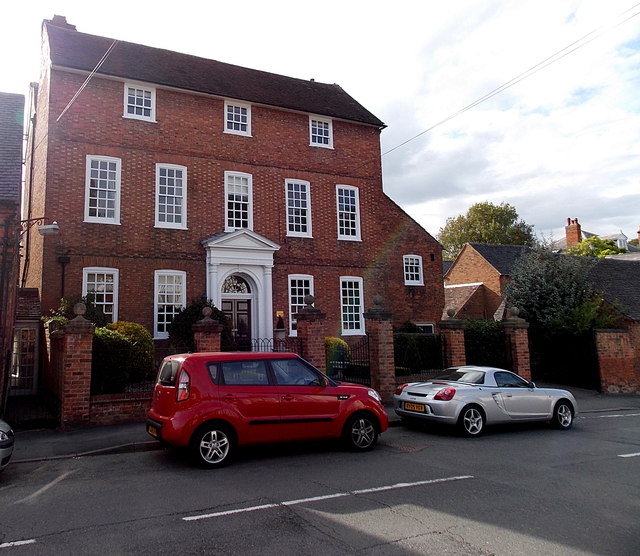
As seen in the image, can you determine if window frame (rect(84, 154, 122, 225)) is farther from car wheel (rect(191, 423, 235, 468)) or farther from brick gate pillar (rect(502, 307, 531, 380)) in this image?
brick gate pillar (rect(502, 307, 531, 380))

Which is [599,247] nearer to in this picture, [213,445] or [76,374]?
[76,374]

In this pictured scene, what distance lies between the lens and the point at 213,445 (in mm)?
7438

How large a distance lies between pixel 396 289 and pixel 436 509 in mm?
16771

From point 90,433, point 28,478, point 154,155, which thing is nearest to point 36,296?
point 154,155

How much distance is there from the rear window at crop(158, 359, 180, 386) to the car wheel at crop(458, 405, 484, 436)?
18.0ft

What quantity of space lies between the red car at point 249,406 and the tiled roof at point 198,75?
13534 millimetres

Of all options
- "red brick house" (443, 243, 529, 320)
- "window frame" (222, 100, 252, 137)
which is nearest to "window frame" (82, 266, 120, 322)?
"window frame" (222, 100, 252, 137)

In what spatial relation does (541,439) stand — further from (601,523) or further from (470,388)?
(601,523)

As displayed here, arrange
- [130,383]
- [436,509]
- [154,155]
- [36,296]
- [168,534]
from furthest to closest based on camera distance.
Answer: [154,155] < [36,296] < [130,383] < [436,509] < [168,534]

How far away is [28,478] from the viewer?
720 centimetres

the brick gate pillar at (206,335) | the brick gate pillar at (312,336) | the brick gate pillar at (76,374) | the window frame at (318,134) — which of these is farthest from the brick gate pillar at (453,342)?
the window frame at (318,134)

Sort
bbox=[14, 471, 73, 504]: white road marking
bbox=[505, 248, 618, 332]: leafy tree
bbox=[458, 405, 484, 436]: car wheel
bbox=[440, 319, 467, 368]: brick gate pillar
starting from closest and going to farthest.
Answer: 1. bbox=[14, 471, 73, 504]: white road marking
2. bbox=[458, 405, 484, 436]: car wheel
3. bbox=[440, 319, 467, 368]: brick gate pillar
4. bbox=[505, 248, 618, 332]: leafy tree

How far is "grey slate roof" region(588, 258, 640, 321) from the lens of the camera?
68.0 ft

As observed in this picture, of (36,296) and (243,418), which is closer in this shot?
(243,418)
